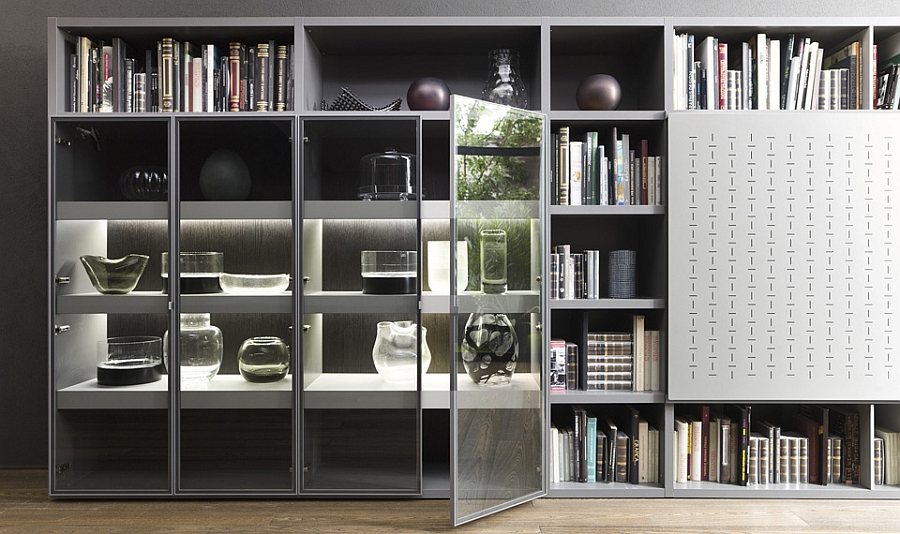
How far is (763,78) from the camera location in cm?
264

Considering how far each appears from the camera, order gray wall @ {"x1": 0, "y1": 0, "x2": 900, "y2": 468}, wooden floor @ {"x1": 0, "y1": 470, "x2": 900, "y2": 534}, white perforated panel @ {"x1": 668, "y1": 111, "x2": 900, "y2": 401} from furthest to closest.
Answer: gray wall @ {"x1": 0, "y1": 0, "x2": 900, "y2": 468}, white perforated panel @ {"x1": 668, "y1": 111, "x2": 900, "y2": 401}, wooden floor @ {"x1": 0, "y1": 470, "x2": 900, "y2": 534}

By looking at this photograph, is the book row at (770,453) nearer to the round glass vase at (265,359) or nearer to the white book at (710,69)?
the white book at (710,69)

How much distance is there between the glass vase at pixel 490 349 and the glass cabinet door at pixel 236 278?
79cm

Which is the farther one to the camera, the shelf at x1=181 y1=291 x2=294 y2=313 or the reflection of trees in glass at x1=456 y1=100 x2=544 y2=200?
the shelf at x1=181 y1=291 x2=294 y2=313

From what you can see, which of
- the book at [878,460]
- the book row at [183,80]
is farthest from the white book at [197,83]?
the book at [878,460]

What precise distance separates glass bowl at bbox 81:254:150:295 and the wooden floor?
0.96 metres

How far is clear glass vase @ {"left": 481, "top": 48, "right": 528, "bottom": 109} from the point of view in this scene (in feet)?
8.86

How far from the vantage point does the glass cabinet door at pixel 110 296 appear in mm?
2594

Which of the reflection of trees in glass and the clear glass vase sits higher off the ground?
the clear glass vase

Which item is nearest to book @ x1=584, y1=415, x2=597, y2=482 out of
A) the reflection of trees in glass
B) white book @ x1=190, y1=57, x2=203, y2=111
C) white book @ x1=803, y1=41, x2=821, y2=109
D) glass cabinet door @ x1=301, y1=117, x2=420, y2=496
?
glass cabinet door @ x1=301, y1=117, x2=420, y2=496

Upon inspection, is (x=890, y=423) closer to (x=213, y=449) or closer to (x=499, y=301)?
(x=499, y=301)

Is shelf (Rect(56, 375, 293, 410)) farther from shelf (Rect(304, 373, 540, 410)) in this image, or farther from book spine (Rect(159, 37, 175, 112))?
book spine (Rect(159, 37, 175, 112))

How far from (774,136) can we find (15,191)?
3706 mm

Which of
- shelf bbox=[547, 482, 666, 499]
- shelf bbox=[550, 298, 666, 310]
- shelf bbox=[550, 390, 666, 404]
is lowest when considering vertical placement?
shelf bbox=[547, 482, 666, 499]
